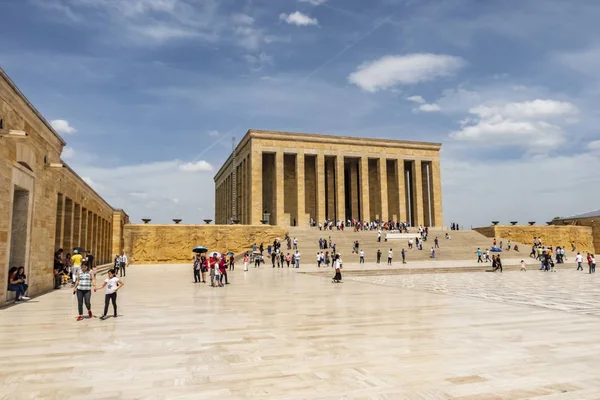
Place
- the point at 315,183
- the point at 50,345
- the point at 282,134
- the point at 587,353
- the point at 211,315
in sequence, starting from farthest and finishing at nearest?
the point at 315,183 → the point at 282,134 → the point at 211,315 → the point at 50,345 → the point at 587,353

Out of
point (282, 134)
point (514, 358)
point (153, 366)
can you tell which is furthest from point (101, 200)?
point (514, 358)

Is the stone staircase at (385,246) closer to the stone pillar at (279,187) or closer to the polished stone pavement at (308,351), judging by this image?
the stone pillar at (279,187)

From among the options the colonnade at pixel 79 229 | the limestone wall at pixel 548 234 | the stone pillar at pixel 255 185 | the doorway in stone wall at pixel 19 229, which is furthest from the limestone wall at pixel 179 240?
the doorway in stone wall at pixel 19 229

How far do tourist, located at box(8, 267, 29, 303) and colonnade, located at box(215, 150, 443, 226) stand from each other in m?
30.0

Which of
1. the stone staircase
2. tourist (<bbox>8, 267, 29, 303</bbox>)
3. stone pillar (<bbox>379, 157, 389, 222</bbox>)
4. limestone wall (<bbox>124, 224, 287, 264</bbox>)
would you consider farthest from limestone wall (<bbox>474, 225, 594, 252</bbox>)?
tourist (<bbox>8, 267, 29, 303</bbox>)

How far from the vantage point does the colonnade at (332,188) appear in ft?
141

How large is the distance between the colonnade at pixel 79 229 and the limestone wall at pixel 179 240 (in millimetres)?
2435

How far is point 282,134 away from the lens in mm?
43156

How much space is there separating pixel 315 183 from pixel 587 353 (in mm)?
42323

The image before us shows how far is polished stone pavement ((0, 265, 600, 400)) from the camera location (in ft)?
13.9

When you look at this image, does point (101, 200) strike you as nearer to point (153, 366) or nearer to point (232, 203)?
point (232, 203)

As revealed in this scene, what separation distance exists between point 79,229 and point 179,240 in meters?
13.8

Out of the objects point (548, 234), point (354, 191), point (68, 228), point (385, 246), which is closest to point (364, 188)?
point (354, 191)

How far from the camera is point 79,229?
857 inches
